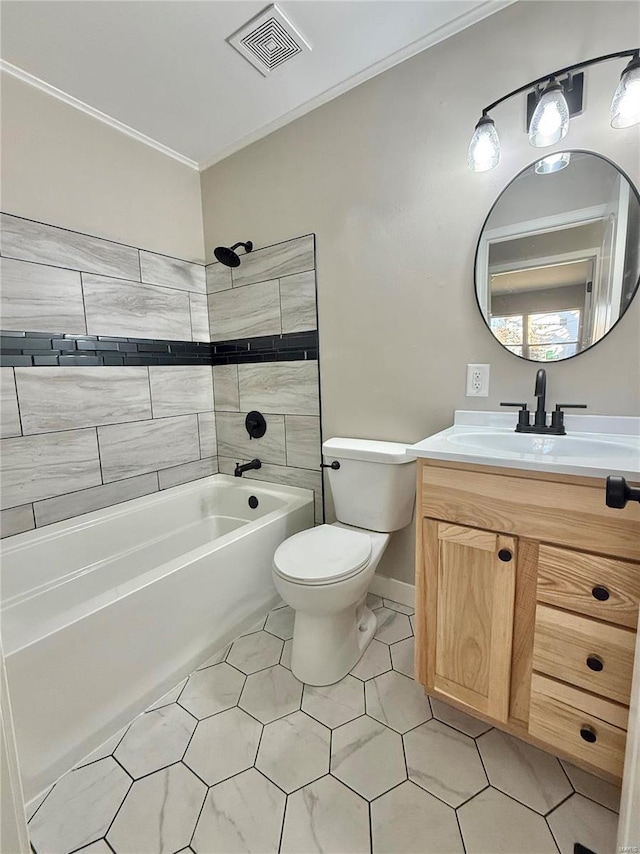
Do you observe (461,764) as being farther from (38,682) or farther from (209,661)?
(38,682)

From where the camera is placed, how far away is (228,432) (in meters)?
2.42

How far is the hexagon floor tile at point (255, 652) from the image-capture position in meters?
1.49

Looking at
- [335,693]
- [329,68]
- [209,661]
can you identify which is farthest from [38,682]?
[329,68]

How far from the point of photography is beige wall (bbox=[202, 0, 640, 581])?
1241mm

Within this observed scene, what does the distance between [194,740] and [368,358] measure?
1570 mm

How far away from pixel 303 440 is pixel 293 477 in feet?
0.77

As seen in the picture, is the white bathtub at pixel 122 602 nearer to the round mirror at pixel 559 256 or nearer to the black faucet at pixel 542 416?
the black faucet at pixel 542 416

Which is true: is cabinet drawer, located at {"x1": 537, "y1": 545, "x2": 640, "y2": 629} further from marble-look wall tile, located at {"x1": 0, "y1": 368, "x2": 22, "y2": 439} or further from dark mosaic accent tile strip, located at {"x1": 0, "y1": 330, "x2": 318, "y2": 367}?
marble-look wall tile, located at {"x1": 0, "y1": 368, "x2": 22, "y2": 439}

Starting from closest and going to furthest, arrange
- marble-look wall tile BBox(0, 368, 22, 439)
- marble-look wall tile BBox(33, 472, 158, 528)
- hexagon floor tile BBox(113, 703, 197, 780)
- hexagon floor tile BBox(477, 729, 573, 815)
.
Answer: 1. hexagon floor tile BBox(477, 729, 573, 815)
2. hexagon floor tile BBox(113, 703, 197, 780)
3. marble-look wall tile BBox(0, 368, 22, 439)
4. marble-look wall tile BBox(33, 472, 158, 528)

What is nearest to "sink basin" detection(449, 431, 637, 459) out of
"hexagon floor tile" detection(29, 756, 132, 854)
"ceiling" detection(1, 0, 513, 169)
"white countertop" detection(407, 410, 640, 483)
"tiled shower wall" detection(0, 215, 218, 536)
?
"white countertop" detection(407, 410, 640, 483)

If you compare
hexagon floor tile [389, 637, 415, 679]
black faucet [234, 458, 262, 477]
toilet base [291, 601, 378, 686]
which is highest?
black faucet [234, 458, 262, 477]

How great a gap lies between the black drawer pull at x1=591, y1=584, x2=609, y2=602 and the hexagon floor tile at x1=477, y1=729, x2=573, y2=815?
598mm

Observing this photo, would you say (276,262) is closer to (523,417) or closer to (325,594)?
(523,417)

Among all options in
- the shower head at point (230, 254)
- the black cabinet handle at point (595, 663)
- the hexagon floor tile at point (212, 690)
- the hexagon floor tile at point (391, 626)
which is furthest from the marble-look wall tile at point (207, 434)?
the black cabinet handle at point (595, 663)
